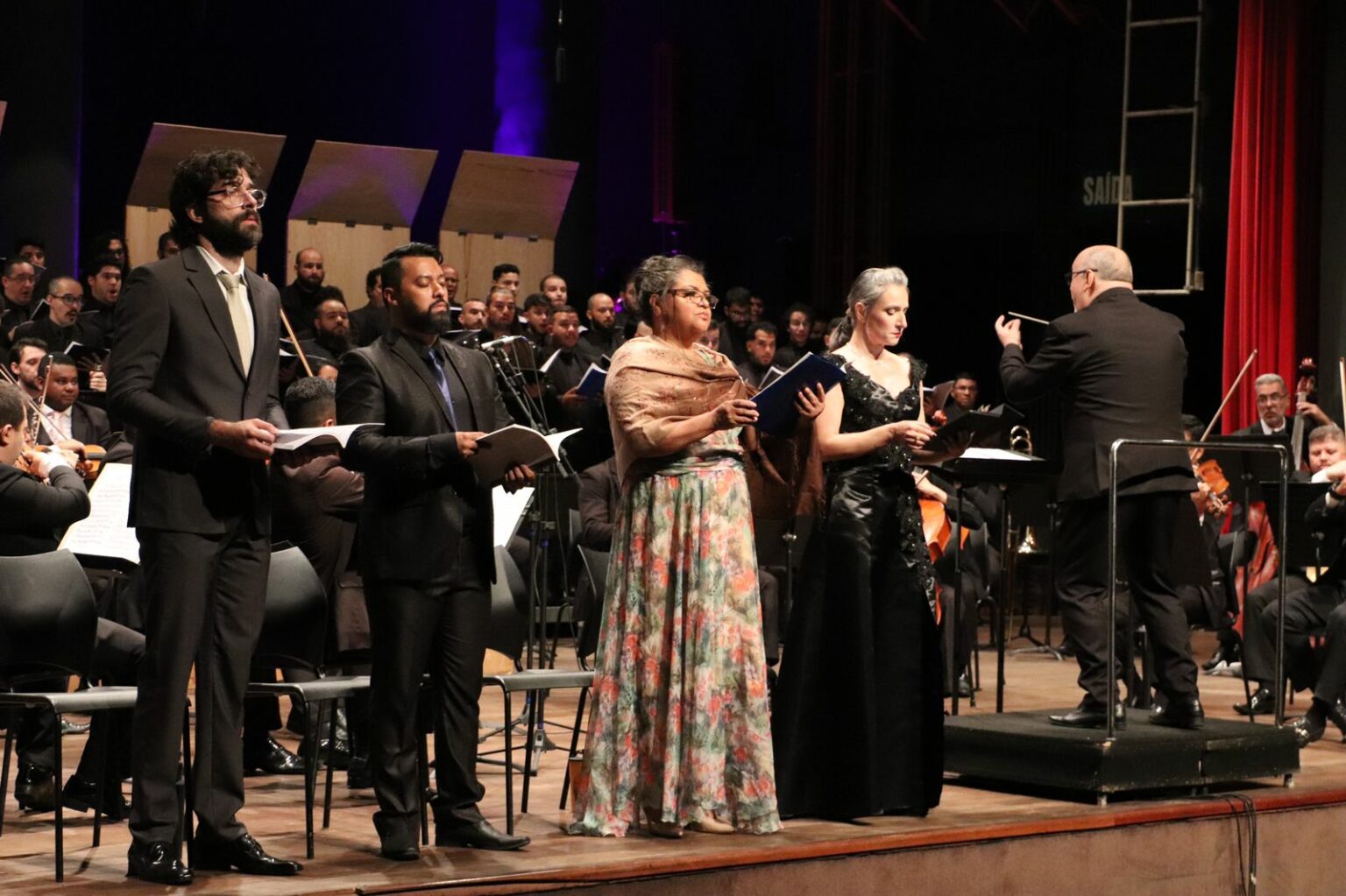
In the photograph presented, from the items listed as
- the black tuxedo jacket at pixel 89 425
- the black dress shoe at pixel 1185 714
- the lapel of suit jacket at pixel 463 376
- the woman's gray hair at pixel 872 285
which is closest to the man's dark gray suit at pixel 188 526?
the lapel of suit jacket at pixel 463 376

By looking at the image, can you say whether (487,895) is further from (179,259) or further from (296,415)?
(296,415)

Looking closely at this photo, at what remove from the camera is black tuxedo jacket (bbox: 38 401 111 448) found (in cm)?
700

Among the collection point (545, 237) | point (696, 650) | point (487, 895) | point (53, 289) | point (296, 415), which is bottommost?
point (487, 895)

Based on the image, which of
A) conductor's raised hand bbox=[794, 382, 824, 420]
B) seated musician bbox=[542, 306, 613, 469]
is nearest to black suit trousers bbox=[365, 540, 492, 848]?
conductor's raised hand bbox=[794, 382, 824, 420]

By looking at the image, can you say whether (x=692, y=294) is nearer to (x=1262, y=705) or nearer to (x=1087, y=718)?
(x=1087, y=718)

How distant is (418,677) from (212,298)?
899mm

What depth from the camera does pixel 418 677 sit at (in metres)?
3.80

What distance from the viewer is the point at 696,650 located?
3998 millimetres

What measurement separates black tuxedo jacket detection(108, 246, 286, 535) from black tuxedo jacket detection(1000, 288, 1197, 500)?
216cm

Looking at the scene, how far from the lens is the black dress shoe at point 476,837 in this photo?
3.90 metres

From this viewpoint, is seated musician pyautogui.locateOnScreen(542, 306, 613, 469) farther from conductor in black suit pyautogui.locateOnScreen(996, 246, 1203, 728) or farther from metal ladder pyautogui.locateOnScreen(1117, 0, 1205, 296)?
metal ladder pyautogui.locateOnScreen(1117, 0, 1205, 296)

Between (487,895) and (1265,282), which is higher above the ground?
(1265,282)

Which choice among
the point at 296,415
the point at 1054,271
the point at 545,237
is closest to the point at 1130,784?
the point at 296,415

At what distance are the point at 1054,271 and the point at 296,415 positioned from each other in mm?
7522
